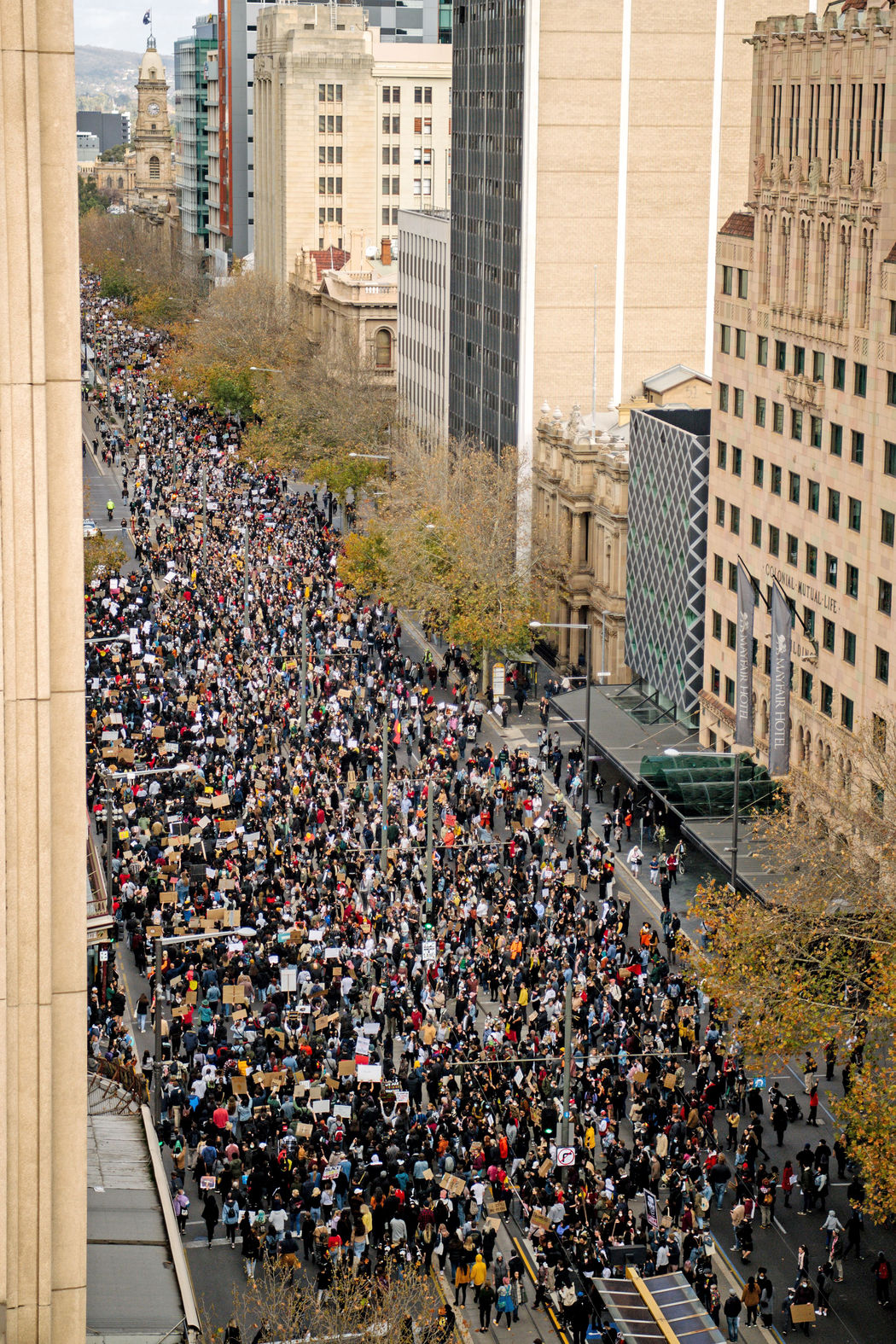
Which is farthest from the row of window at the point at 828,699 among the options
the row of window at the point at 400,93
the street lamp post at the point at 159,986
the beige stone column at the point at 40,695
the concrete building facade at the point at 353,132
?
the row of window at the point at 400,93

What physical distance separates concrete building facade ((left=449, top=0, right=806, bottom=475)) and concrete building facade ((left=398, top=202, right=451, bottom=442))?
14.7 meters

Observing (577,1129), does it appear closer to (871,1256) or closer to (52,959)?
(871,1256)

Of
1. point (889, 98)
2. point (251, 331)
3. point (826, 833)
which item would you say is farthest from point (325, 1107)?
point (251, 331)

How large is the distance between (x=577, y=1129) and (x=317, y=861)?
16353 mm

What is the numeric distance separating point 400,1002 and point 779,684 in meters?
15.7

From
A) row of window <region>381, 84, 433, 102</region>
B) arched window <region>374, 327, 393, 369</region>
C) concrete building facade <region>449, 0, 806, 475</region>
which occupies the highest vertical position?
row of window <region>381, 84, 433, 102</region>

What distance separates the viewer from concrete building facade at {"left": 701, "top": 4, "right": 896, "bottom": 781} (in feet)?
164

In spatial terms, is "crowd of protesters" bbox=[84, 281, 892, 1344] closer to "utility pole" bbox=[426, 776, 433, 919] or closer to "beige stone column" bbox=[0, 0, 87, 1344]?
"utility pole" bbox=[426, 776, 433, 919]

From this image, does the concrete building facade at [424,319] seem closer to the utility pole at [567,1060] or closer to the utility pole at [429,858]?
the utility pole at [429,858]

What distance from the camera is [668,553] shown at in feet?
222

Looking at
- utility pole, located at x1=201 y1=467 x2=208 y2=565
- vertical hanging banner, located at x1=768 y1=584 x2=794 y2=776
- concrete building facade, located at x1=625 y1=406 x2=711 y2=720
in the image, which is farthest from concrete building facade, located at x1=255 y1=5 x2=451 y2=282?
vertical hanging banner, located at x1=768 y1=584 x2=794 y2=776

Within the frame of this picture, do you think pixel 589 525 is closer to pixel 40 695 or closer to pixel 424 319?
pixel 424 319

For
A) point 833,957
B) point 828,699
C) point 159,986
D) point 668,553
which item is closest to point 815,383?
point 828,699

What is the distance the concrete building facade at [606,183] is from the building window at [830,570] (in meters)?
31.1
